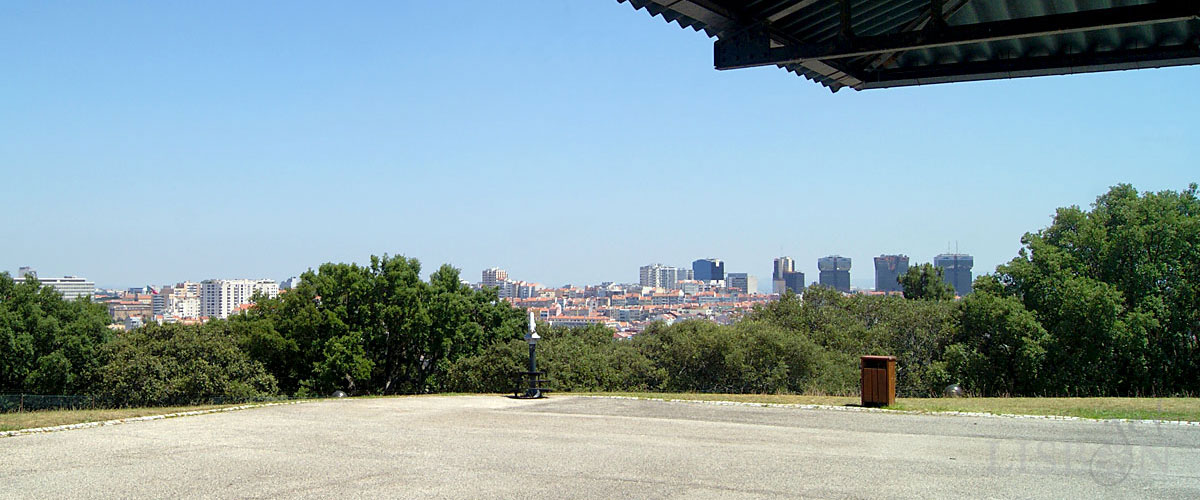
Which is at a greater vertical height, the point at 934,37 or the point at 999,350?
the point at 934,37

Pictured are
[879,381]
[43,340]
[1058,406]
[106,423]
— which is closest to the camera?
[106,423]

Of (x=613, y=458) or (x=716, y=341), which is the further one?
(x=716, y=341)

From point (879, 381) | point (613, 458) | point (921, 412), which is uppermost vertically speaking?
point (879, 381)

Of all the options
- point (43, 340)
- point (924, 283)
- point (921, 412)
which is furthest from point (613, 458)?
point (924, 283)

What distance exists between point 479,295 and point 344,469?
31.9 meters

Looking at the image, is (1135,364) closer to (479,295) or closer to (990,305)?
(990,305)

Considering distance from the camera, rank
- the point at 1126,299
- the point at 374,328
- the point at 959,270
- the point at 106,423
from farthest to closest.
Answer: the point at 959,270 → the point at 374,328 → the point at 1126,299 → the point at 106,423

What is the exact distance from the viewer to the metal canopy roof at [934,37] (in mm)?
5910

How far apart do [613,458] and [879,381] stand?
6.54 meters

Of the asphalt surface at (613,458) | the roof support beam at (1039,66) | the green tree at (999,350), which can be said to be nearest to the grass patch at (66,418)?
the asphalt surface at (613,458)

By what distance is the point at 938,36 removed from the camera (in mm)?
6016

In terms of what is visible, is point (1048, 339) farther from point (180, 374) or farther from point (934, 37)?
point (180, 374)

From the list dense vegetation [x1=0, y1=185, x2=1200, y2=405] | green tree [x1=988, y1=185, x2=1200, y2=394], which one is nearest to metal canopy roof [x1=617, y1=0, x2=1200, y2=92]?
dense vegetation [x1=0, y1=185, x2=1200, y2=405]

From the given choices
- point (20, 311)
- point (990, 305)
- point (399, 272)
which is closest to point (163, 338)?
point (399, 272)
